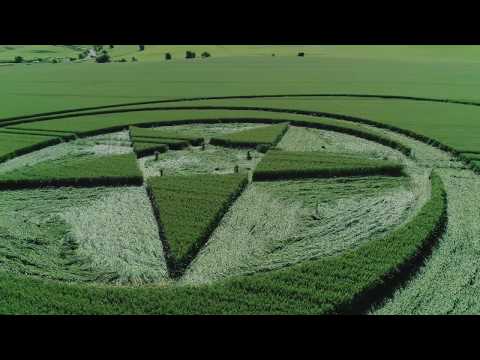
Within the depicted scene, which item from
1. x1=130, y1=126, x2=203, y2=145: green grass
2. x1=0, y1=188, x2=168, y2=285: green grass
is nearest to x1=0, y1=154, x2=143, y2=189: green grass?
x1=0, y1=188, x2=168, y2=285: green grass

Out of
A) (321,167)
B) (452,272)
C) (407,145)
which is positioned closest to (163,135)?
(321,167)

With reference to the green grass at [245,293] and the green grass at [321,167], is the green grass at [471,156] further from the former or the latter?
the green grass at [245,293]

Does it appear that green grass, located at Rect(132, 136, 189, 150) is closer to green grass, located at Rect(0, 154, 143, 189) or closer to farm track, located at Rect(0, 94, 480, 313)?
green grass, located at Rect(0, 154, 143, 189)

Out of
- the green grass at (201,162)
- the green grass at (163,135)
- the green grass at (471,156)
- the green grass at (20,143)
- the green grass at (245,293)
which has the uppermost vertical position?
the green grass at (471,156)

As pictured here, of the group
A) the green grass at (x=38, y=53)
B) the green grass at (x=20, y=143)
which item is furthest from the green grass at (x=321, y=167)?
the green grass at (x=38, y=53)

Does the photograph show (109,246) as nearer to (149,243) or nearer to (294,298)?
(149,243)

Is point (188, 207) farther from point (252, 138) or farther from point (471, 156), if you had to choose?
point (471, 156)
